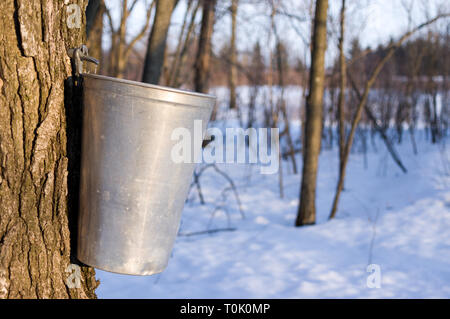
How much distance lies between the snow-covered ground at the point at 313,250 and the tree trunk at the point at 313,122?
0.26m

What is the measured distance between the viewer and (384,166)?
25.9 feet

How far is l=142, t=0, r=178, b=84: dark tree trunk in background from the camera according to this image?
366cm

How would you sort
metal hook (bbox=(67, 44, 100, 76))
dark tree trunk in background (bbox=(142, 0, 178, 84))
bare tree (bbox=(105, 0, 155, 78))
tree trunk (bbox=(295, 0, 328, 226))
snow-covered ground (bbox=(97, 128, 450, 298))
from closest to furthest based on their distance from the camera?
metal hook (bbox=(67, 44, 100, 76)) → snow-covered ground (bbox=(97, 128, 450, 298)) → dark tree trunk in background (bbox=(142, 0, 178, 84)) → tree trunk (bbox=(295, 0, 328, 226)) → bare tree (bbox=(105, 0, 155, 78))

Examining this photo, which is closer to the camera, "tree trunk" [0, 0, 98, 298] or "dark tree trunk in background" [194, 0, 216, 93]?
"tree trunk" [0, 0, 98, 298]

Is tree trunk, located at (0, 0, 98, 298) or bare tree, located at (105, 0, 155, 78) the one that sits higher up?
bare tree, located at (105, 0, 155, 78)

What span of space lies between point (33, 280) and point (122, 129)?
57 centimetres

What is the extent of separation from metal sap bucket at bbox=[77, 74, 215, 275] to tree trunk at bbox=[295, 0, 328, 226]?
3180 millimetres

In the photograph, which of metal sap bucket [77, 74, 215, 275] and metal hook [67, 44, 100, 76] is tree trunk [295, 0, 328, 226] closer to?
metal sap bucket [77, 74, 215, 275]

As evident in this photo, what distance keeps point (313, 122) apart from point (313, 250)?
1.43 meters

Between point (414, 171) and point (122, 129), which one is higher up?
point (122, 129)

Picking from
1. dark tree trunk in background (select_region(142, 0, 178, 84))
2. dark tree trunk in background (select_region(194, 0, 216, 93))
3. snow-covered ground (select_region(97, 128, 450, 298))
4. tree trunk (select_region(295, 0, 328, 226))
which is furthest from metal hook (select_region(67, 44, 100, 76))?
dark tree trunk in background (select_region(194, 0, 216, 93))
